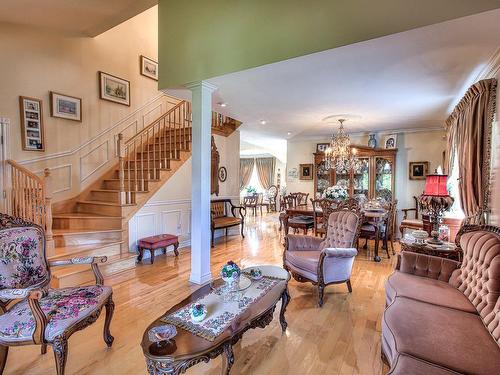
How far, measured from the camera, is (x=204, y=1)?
3248mm

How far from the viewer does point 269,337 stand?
229 cm

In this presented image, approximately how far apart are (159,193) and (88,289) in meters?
2.81

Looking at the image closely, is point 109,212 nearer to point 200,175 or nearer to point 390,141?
point 200,175

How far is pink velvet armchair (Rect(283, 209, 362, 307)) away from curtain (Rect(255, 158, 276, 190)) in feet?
29.7

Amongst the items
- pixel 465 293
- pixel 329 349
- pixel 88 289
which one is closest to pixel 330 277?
pixel 329 349

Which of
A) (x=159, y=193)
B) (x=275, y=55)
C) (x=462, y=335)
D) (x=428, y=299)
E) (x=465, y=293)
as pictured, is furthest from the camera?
(x=159, y=193)

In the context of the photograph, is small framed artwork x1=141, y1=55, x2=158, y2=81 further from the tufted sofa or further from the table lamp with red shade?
the tufted sofa

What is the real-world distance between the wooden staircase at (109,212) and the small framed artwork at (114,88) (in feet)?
3.00

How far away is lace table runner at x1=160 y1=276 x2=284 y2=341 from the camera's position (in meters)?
1.58

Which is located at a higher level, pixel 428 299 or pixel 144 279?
pixel 428 299

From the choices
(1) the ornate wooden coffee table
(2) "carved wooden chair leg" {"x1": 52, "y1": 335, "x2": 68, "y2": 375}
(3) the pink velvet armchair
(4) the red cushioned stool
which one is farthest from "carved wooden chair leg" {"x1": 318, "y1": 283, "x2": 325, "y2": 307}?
(4) the red cushioned stool

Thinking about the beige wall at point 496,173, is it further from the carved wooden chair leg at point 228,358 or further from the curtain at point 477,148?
the carved wooden chair leg at point 228,358

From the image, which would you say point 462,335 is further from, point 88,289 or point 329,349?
point 88,289

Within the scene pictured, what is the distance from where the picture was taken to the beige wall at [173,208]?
14.9ft
